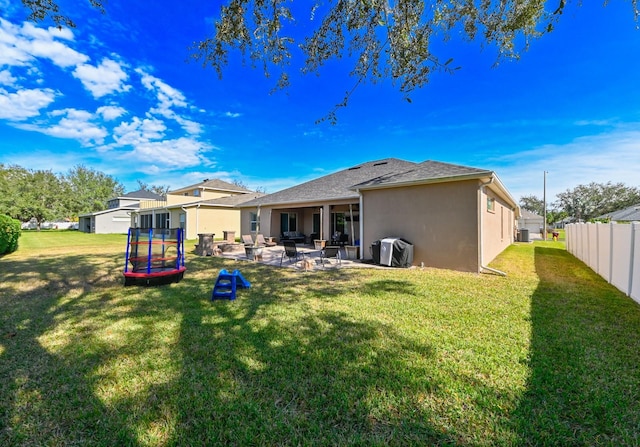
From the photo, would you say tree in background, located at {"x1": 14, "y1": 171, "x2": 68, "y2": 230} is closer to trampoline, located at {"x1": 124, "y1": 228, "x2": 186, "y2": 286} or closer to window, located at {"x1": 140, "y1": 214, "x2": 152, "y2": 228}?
window, located at {"x1": 140, "y1": 214, "x2": 152, "y2": 228}

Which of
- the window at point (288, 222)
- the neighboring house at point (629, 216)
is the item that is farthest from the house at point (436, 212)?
the neighboring house at point (629, 216)

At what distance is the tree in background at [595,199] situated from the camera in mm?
45656

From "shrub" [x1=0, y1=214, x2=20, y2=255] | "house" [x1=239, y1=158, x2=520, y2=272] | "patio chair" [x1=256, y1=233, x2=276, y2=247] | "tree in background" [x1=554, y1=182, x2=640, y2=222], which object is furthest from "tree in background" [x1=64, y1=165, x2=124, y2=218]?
"tree in background" [x1=554, y1=182, x2=640, y2=222]

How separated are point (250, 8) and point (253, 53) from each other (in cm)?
80

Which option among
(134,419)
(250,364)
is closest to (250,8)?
(250,364)

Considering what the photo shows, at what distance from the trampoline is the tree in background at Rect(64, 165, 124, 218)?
48.6m

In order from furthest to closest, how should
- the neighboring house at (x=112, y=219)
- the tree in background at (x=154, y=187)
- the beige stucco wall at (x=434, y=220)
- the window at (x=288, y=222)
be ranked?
the tree in background at (x=154, y=187) < the neighboring house at (x=112, y=219) < the window at (x=288, y=222) < the beige stucco wall at (x=434, y=220)

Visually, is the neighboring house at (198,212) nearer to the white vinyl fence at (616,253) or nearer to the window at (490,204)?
the window at (490,204)

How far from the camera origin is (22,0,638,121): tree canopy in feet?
17.4

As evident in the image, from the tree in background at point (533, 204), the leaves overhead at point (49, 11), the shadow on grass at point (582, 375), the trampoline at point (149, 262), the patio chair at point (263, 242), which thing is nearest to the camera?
the shadow on grass at point (582, 375)

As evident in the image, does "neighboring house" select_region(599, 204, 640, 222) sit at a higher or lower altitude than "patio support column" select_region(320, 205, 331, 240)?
higher

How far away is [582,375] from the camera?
2916 mm

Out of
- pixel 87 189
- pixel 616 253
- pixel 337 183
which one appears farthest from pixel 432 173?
pixel 87 189

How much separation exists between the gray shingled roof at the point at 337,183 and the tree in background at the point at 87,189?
138ft
